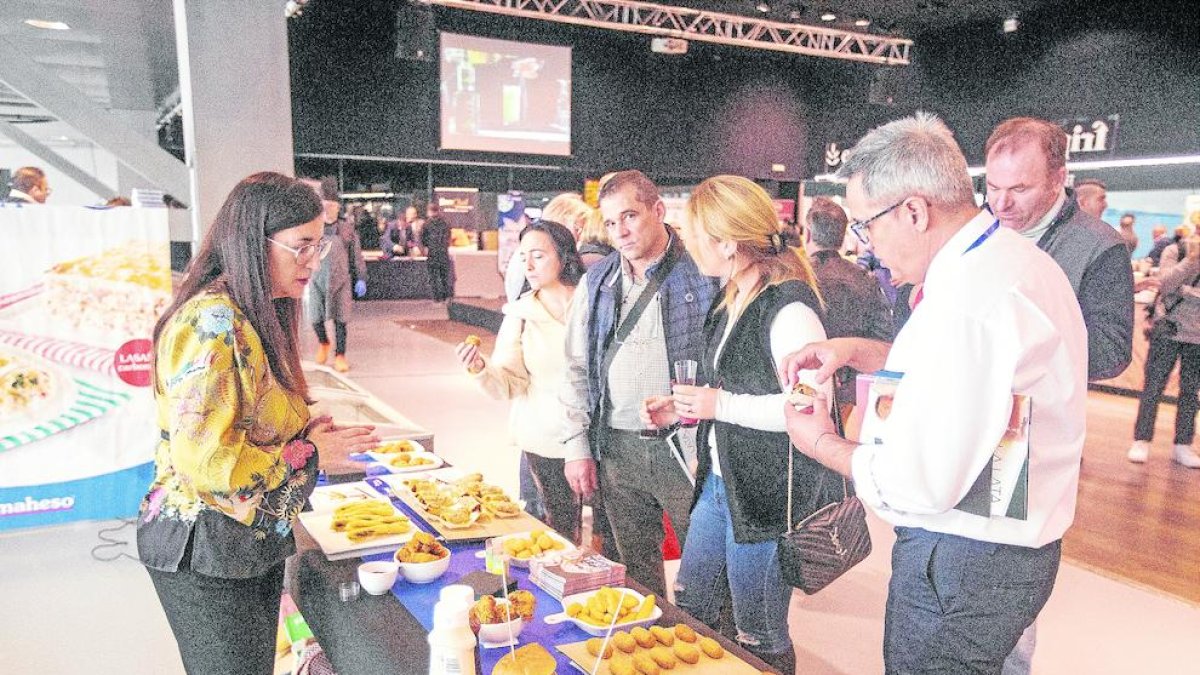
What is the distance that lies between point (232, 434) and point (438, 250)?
11.2 m

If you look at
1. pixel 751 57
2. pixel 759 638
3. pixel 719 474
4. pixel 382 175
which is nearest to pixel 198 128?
pixel 719 474

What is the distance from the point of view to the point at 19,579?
11.4 ft

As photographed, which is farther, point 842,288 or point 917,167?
point 842,288

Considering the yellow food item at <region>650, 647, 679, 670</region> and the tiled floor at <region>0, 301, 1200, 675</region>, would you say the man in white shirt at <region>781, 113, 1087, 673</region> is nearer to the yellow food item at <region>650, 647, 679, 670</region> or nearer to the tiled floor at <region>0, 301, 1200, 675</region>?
the yellow food item at <region>650, 647, 679, 670</region>

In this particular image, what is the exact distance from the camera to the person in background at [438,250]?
39.9 feet

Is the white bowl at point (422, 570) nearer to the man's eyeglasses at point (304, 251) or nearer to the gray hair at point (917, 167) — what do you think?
the man's eyeglasses at point (304, 251)

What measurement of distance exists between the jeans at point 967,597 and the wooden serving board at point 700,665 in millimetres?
299

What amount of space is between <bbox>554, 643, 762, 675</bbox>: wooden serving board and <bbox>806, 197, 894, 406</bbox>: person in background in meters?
2.61

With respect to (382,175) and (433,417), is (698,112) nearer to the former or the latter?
(382,175)

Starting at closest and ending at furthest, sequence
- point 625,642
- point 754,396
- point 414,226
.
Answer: point 625,642
point 754,396
point 414,226

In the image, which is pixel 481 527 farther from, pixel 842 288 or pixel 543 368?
pixel 842 288

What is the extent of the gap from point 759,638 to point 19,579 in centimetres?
325

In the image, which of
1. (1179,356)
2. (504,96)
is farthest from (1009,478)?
(504,96)

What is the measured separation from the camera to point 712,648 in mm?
1431
